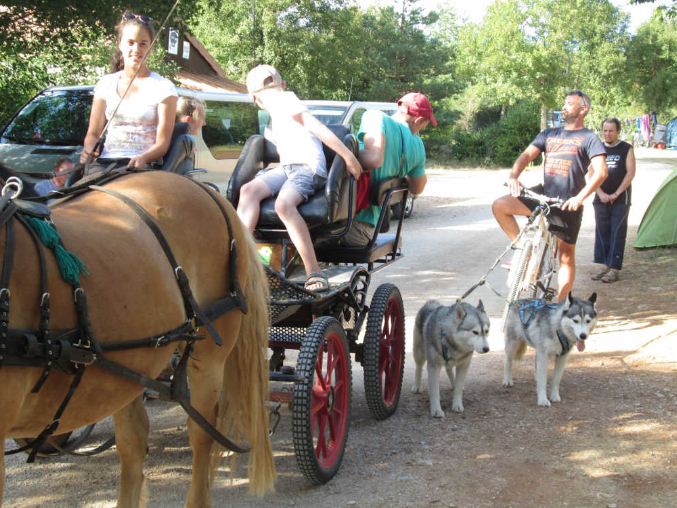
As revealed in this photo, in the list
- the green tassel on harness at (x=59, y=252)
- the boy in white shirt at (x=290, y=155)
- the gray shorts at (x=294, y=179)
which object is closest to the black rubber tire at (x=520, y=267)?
the boy in white shirt at (x=290, y=155)

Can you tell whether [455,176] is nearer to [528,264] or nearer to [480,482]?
[528,264]

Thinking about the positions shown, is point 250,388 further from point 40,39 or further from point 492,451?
point 40,39

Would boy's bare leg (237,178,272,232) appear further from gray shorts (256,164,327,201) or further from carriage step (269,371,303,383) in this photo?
carriage step (269,371,303,383)

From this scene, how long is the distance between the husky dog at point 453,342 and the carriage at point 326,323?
0.26 metres

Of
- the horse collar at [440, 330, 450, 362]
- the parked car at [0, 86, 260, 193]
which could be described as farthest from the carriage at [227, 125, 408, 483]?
the parked car at [0, 86, 260, 193]

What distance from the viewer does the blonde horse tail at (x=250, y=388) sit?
13.1 ft

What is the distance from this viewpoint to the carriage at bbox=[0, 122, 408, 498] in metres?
4.25

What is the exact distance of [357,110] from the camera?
14.4 meters

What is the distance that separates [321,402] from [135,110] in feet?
6.56

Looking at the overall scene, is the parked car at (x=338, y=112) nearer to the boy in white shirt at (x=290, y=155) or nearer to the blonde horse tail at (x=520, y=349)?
the blonde horse tail at (x=520, y=349)

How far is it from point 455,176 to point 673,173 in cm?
1594

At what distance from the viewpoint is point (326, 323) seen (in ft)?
14.8

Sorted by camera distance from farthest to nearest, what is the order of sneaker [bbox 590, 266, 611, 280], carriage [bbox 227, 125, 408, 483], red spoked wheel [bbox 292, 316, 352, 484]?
sneaker [bbox 590, 266, 611, 280], carriage [bbox 227, 125, 408, 483], red spoked wheel [bbox 292, 316, 352, 484]

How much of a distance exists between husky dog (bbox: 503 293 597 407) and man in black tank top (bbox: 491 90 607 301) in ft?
6.16
